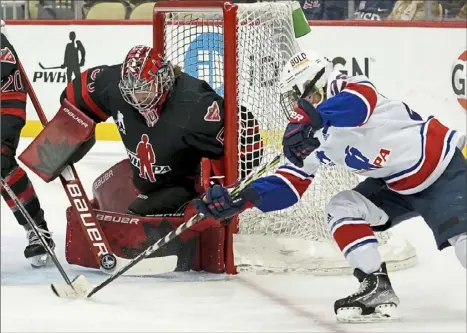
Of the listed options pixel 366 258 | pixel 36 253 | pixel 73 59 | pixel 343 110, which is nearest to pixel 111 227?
pixel 36 253

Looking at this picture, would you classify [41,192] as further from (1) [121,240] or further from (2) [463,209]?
(2) [463,209]

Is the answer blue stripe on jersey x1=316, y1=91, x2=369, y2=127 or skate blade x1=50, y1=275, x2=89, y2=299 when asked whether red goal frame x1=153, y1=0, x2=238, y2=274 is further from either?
blue stripe on jersey x1=316, y1=91, x2=369, y2=127

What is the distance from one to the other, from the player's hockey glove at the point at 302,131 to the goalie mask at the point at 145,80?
26.2 inches

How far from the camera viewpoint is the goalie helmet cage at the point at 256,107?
2.82 m

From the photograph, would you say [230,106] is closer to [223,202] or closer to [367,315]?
[223,202]

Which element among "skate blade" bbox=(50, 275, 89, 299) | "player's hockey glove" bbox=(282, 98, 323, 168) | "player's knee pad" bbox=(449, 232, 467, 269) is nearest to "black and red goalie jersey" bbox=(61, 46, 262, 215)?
"skate blade" bbox=(50, 275, 89, 299)

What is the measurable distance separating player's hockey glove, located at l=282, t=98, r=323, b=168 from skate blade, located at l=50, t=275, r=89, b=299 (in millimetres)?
755

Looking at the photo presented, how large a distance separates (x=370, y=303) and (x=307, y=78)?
1.95 ft

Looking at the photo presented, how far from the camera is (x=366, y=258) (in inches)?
90.6

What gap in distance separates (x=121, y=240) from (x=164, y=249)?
0.45 ft

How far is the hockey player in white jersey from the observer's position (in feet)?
7.14

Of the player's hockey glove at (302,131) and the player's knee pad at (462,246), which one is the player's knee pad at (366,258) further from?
the player's hockey glove at (302,131)

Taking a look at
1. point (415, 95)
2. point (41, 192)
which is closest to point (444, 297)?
point (41, 192)

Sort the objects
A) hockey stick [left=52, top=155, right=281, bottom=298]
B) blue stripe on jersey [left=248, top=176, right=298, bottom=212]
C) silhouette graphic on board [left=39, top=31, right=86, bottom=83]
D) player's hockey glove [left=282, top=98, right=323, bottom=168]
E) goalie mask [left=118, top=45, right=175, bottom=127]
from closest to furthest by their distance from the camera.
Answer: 1. player's hockey glove [left=282, top=98, right=323, bottom=168]
2. blue stripe on jersey [left=248, top=176, right=298, bottom=212]
3. hockey stick [left=52, top=155, right=281, bottom=298]
4. goalie mask [left=118, top=45, right=175, bottom=127]
5. silhouette graphic on board [left=39, top=31, right=86, bottom=83]
